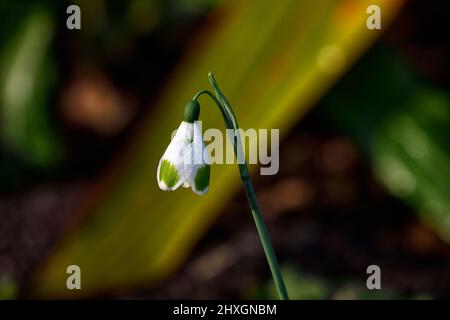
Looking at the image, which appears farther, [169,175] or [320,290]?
[320,290]

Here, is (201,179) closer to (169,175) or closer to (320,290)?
(169,175)

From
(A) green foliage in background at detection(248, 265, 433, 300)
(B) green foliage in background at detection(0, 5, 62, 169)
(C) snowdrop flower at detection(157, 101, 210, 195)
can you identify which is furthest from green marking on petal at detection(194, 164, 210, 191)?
(B) green foliage in background at detection(0, 5, 62, 169)

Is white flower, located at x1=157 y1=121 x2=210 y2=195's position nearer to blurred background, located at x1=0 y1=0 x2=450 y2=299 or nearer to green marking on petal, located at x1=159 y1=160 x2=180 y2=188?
green marking on petal, located at x1=159 y1=160 x2=180 y2=188

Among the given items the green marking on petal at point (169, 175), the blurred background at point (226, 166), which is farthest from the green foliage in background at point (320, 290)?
the green marking on petal at point (169, 175)

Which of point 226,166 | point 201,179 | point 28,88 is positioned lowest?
point 201,179

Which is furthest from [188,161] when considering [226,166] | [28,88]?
[28,88]
